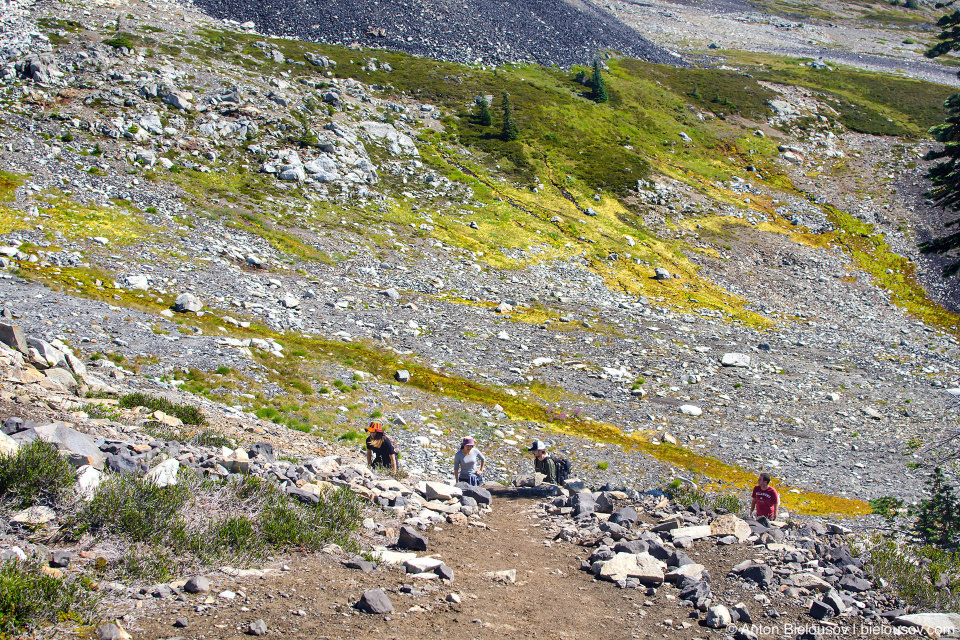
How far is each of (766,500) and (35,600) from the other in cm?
1482

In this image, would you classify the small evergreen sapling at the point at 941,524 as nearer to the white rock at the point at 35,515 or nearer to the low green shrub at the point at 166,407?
the white rock at the point at 35,515

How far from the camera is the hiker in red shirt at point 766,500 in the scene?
14539mm

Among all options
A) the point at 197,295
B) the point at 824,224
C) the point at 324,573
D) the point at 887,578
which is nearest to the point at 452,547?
the point at 324,573

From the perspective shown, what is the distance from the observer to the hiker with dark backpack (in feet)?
51.9

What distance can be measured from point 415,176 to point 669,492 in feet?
118

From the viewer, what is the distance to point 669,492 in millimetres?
15703

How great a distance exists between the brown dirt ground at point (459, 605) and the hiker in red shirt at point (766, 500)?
184 inches

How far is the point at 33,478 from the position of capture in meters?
7.45

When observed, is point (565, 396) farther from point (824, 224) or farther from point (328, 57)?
point (328, 57)

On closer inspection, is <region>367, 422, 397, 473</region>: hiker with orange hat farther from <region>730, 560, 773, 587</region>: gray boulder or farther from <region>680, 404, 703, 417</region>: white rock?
<region>680, 404, 703, 417</region>: white rock

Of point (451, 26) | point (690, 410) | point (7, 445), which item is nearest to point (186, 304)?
point (7, 445)

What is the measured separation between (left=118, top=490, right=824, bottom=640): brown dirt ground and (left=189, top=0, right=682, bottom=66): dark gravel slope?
6551cm

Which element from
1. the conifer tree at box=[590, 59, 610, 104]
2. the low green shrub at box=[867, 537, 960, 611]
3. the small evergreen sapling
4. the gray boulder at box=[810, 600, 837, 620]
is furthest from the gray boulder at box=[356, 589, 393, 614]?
the conifer tree at box=[590, 59, 610, 104]

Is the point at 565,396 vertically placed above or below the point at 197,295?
below
